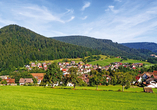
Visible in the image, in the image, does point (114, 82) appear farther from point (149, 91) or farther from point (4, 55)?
point (4, 55)

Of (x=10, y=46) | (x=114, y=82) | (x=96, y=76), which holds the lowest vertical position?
(x=114, y=82)

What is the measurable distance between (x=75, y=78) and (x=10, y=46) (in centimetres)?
17386

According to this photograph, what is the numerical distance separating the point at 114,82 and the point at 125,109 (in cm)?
6214

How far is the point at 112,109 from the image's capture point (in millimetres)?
17203

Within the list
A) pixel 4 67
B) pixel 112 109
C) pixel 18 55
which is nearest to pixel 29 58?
pixel 18 55

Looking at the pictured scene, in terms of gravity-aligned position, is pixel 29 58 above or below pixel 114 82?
above

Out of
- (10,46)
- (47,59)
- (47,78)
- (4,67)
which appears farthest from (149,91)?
(10,46)

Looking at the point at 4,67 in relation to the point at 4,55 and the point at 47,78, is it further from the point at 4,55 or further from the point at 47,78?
the point at 47,78

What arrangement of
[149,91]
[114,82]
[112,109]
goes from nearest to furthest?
[112,109]
[149,91]
[114,82]

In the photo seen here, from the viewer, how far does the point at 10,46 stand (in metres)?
192

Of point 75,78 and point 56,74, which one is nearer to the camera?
point 75,78

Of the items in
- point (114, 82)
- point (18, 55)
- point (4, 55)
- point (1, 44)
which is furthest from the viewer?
point (1, 44)

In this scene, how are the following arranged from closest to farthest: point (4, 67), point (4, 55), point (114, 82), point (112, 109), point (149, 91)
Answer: point (112, 109) < point (149, 91) < point (114, 82) < point (4, 67) < point (4, 55)

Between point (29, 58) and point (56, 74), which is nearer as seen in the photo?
point (56, 74)
